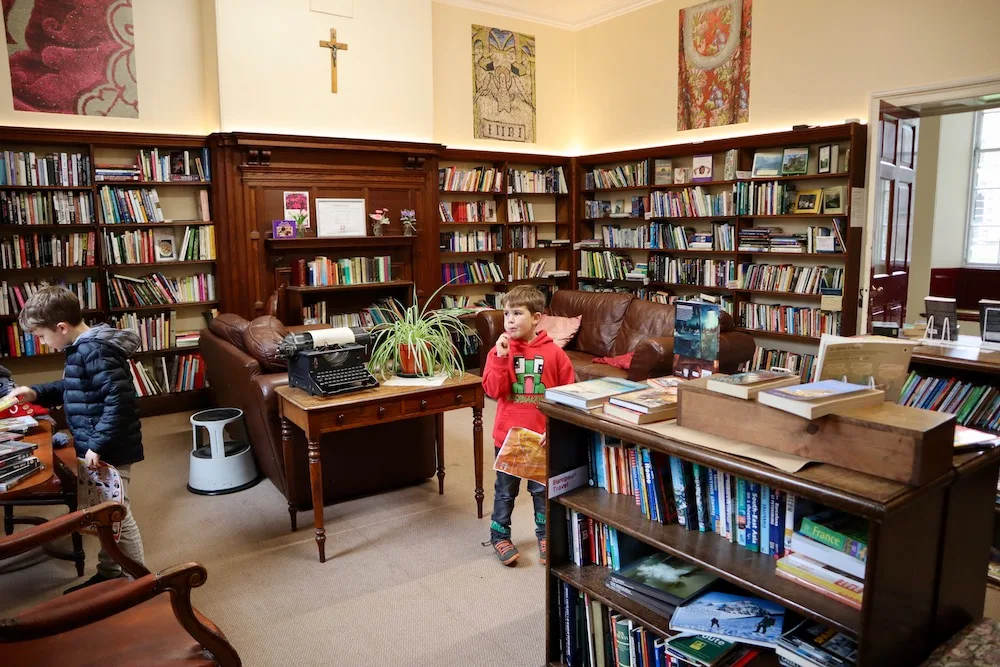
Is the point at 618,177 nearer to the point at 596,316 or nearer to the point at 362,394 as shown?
the point at 596,316

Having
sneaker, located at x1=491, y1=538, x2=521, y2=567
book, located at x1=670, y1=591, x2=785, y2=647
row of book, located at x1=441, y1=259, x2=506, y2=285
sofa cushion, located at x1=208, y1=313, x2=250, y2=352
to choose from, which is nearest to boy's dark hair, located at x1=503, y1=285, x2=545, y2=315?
sneaker, located at x1=491, y1=538, x2=521, y2=567

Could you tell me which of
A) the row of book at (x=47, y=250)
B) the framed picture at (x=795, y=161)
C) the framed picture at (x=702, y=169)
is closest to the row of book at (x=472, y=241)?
the framed picture at (x=702, y=169)

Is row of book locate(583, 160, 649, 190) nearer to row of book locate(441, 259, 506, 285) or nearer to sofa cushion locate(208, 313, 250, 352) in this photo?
row of book locate(441, 259, 506, 285)

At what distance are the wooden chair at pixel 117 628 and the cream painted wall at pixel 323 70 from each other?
4591 millimetres

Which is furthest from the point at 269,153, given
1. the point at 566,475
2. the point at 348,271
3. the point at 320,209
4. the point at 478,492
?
the point at 566,475

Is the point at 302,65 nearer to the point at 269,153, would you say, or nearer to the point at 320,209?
the point at 269,153

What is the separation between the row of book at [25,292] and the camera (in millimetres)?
5094

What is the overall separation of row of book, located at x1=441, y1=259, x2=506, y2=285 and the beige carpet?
10.7 feet

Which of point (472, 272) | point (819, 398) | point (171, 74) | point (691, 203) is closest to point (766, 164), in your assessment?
point (691, 203)

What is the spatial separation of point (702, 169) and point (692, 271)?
0.94 meters

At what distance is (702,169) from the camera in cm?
636

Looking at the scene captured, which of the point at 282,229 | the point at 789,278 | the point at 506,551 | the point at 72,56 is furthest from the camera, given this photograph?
the point at 282,229

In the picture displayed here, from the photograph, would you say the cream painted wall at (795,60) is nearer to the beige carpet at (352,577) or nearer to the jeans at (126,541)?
the beige carpet at (352,577)

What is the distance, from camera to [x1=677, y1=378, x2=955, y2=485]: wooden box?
138 centimetres
